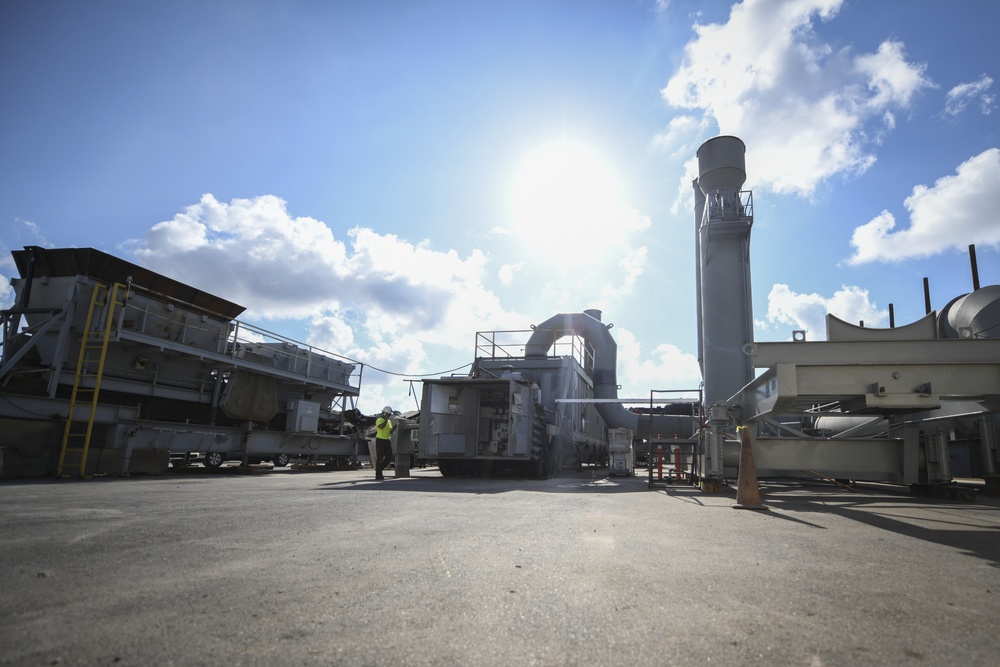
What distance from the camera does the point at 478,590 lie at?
2855 mm

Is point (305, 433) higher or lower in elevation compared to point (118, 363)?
lower

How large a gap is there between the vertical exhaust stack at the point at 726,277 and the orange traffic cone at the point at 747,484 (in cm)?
733

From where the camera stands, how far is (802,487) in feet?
40.0

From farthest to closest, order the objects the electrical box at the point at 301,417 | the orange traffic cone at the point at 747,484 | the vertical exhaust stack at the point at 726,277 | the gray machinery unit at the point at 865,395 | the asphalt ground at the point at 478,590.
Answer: the electrical box at the point at 301,417, the vertical exhaust stack at the point at 726,277, the orange traffic cone at the point at 747,484, the gray machinery unit at the point at 865,395, the asphalt ground at the point at 478,590

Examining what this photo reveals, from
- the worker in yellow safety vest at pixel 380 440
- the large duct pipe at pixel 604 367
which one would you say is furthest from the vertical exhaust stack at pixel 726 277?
the worker in yellow safety vest at pixel 380 440

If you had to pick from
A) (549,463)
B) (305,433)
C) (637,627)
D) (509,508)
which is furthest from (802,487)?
(305,433)

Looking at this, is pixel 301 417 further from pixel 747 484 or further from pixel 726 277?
pixel 726 277

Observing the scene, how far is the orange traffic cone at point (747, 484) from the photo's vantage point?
7242 mm

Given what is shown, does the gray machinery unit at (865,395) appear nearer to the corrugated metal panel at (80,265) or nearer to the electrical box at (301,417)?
the electrical box at (301,417)

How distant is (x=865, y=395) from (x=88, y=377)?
1321cm

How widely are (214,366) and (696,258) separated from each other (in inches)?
598

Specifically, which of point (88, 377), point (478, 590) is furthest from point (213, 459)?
point (478, 590)

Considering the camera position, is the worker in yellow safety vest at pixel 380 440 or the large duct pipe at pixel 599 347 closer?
the worker in yellow safety vest at pixel 380 440

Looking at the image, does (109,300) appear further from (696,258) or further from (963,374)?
(696,258)
